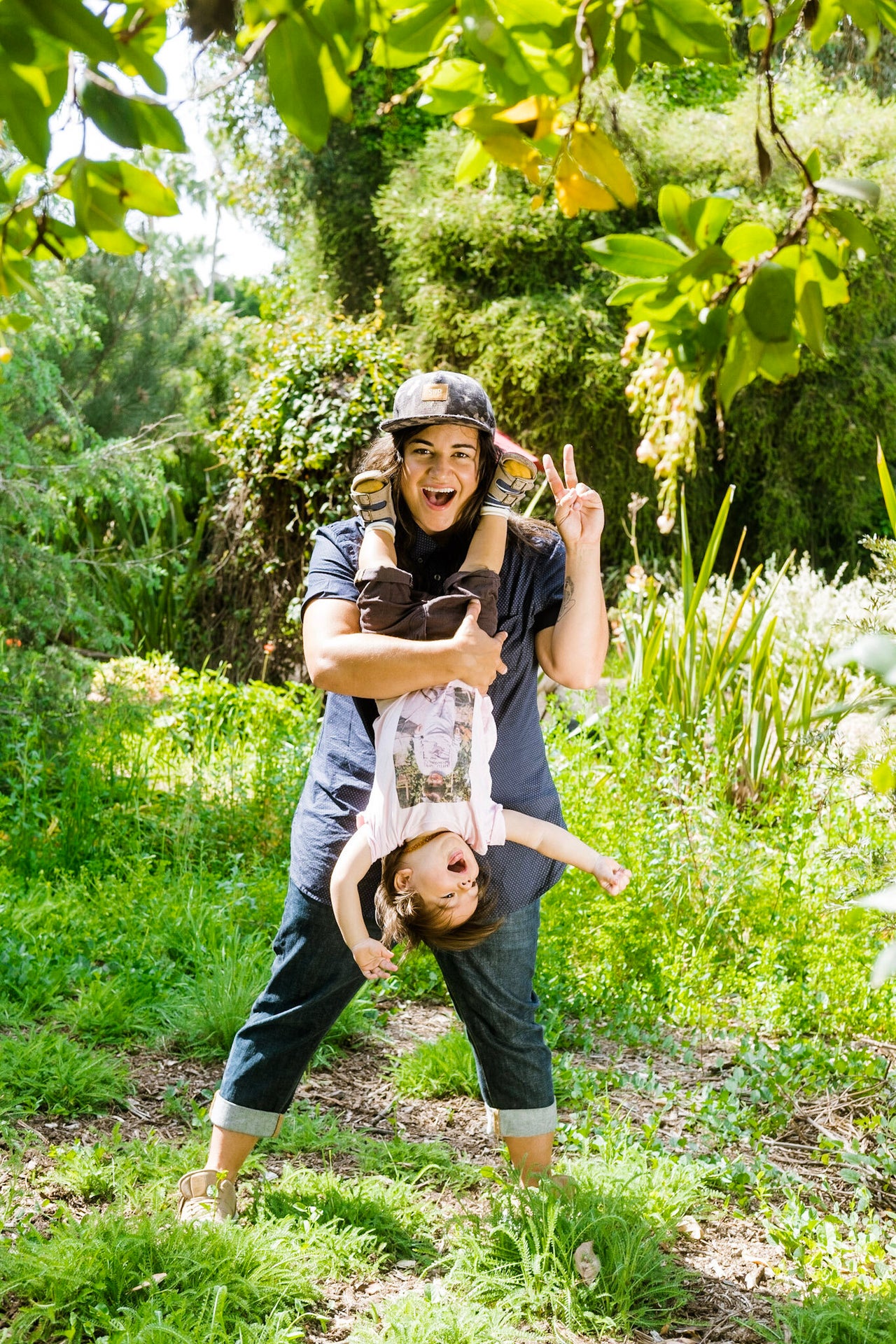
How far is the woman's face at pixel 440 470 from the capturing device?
214cm

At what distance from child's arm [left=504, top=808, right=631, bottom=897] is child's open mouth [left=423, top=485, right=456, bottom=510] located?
23.4 inches

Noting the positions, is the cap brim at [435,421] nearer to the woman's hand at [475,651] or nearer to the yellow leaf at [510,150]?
the woman's hand at [475,651]

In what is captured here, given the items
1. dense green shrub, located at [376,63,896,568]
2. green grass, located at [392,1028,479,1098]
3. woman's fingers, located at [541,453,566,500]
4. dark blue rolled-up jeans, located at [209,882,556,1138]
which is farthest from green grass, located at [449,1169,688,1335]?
dense green shrub, located at [376,63,896,568]

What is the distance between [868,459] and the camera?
26.6 feet

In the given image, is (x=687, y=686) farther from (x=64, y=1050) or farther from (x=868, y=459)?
(x=868, y=459)

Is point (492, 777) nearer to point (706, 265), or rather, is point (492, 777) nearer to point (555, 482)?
point (555, 482)

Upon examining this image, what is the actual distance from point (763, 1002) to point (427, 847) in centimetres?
178

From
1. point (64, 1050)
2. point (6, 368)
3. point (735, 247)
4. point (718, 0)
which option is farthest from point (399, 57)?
point (718, 0)

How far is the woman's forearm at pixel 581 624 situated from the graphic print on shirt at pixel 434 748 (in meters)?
0.26

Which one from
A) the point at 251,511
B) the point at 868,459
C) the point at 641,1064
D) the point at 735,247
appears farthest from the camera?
the point at 868,459

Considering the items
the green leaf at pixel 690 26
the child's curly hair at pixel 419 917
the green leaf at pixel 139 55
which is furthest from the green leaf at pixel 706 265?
the child's curly hair at pixel 419 917

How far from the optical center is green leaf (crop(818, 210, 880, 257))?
1.04 metres

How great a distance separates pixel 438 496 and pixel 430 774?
1.74ft

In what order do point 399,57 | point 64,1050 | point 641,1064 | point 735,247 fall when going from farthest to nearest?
point 641,1064
point 64,1050
point 399,57
point 735,247
